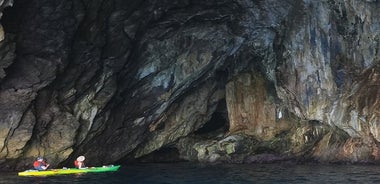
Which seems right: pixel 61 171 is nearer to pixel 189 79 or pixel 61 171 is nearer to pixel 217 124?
pixel 189 79

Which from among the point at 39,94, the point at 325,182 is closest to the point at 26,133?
the point at 39,94

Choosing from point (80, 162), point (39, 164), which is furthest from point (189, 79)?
point (39, 164)

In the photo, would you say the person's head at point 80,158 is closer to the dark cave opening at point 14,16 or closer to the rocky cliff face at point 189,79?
the rocky cliff face at point 189,79

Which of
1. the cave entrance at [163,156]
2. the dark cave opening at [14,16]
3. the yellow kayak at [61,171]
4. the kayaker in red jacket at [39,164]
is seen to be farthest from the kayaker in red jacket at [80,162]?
the dark cave opening at [14,16]

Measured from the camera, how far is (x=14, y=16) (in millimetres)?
23516

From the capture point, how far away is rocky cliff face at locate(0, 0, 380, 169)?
26094 mm

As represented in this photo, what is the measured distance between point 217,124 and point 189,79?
29.8ft

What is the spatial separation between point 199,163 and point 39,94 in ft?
45.4

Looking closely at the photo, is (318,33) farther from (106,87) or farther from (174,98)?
(106,87)

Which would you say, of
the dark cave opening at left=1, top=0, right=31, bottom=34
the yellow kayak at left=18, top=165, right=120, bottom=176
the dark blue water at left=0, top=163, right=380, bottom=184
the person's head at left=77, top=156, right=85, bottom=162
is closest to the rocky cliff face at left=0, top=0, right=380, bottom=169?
the dark cave opening at left=1, top=0, right=31, bottom=34

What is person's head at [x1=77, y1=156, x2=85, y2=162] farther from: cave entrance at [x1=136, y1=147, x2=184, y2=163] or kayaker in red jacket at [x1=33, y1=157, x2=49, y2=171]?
cave entrance at [x1=136, y1=147, x2=184, y2=163]

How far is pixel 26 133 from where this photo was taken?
1089 inches

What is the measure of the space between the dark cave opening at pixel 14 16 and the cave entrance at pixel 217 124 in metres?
19.9

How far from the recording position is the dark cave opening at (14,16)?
918 inches
